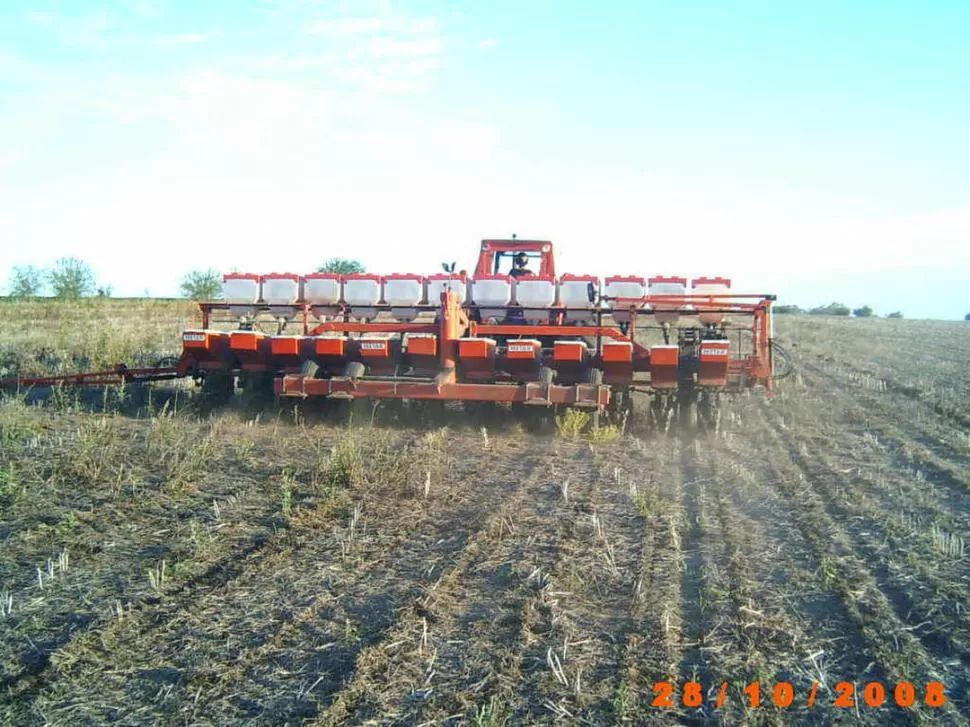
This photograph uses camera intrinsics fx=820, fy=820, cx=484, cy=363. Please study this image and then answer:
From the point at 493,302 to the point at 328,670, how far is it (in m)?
8.02

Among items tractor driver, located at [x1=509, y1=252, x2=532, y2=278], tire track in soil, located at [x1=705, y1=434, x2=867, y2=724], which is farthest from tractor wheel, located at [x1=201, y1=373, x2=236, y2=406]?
tire track in soil, located at [x1=705, y1=434, x2=867, y2=724]

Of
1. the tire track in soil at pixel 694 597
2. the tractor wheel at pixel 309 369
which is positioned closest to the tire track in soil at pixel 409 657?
the tire track in soil at pixel 694 597

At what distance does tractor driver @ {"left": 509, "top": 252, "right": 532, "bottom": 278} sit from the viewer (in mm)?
13602

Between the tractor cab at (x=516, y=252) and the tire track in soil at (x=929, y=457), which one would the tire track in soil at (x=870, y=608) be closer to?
the tire track in soil at (x=929, y=457)

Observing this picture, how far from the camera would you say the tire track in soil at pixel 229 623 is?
3.63 m

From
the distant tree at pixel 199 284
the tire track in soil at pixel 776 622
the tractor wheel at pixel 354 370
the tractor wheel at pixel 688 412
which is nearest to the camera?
the tire track in soil at pixel 776 622

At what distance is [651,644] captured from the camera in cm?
399

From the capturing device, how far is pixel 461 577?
4.87 meters

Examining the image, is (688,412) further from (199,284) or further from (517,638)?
(199,284)

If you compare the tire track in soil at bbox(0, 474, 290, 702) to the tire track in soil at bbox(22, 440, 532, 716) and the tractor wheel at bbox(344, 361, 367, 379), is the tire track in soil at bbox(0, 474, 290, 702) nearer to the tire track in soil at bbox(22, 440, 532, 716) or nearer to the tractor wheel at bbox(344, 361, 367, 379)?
the tire track in soil at bbox(22, 440, 532, 716)

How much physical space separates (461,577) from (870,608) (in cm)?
228
